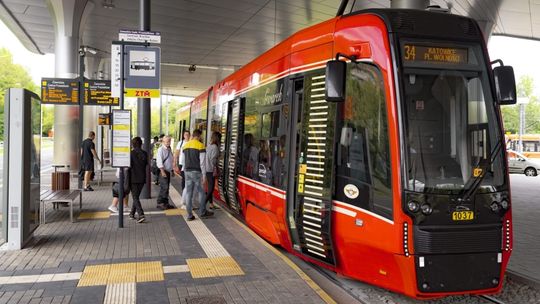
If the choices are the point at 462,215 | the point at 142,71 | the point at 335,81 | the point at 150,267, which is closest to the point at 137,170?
the point at 142,71

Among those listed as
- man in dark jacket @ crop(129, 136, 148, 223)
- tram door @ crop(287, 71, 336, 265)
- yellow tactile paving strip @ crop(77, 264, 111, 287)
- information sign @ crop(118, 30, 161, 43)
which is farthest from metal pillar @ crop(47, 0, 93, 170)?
tram door @ crop(287, 71, 336, 265)

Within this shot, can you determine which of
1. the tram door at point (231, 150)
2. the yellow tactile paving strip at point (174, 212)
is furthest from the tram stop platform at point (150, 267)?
the yellow tactile paving strip at point (174, 212)

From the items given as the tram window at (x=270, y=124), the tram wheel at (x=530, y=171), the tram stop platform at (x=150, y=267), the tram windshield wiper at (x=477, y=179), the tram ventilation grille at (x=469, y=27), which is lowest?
the tram wheel at (x=530, y=171)

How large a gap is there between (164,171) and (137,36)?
332cm

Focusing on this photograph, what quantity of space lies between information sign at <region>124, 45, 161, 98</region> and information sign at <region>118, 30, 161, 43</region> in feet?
0.72

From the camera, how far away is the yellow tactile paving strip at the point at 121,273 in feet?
17.9

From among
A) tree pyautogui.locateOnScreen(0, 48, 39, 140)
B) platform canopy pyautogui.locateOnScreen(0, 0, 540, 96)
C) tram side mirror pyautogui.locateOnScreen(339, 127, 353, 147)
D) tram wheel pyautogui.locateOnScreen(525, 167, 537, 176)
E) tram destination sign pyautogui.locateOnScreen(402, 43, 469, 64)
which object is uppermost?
tree pyautogui.locateOnScreen(0, 48, 39, 140)

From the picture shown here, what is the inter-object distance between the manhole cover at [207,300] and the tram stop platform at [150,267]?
0.03ft

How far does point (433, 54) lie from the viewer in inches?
199

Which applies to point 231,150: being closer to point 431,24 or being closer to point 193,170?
point 193,170

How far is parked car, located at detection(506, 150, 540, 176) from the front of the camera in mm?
31469

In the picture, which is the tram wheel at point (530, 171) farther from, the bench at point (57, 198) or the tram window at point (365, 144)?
the tram window at point (365, 144)

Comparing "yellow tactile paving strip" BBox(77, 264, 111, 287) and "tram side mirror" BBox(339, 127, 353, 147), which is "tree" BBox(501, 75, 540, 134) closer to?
"tram side mirror" BBox(339, 127, 353, 147)

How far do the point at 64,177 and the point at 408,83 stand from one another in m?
8.87
